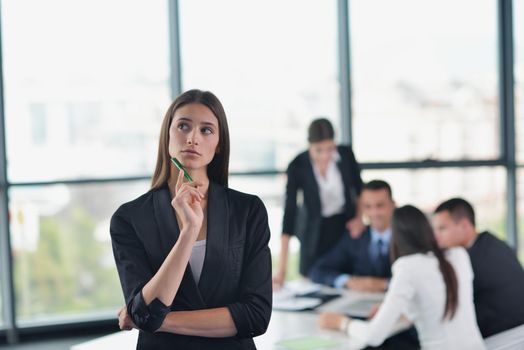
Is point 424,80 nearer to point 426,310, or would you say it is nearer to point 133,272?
point 426,310

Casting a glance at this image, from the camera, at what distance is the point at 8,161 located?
514 centimetres

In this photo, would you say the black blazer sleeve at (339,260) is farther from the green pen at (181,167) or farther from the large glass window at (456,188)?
the green pen at (181,167)

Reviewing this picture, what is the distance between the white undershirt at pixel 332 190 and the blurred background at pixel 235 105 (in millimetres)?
1033

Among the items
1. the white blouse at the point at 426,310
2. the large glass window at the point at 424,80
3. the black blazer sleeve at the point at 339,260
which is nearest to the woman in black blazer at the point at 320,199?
the black blazer sleeve at the point at 339,260

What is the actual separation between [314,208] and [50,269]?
6.90 feet

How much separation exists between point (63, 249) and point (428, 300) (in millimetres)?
3282

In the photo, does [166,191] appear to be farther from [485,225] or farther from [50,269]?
[485,225]

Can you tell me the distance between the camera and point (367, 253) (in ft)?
13.3

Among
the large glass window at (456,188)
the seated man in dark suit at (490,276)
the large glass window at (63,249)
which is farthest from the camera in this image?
the large glass window at (456,188)

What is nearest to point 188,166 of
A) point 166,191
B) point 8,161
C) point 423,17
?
point 166,191

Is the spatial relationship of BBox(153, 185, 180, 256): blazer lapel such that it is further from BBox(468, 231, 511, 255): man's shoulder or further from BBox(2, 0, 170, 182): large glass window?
BBox(2, 0, 170, 182): large glass window

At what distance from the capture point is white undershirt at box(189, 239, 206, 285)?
169cm

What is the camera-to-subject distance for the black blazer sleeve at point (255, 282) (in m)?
1.73

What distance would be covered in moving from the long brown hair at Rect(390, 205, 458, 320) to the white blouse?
0.08ft
